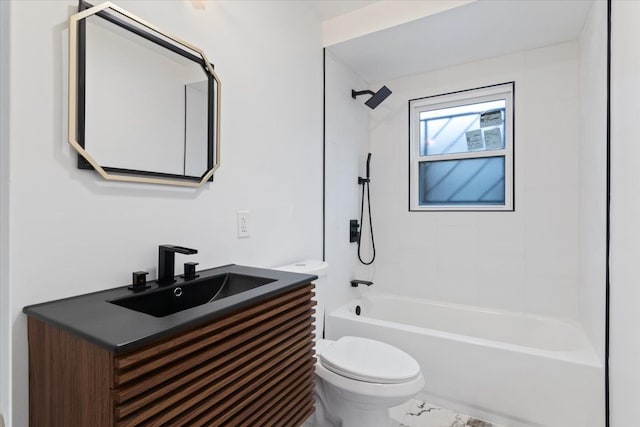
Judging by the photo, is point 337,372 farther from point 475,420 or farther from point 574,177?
point 574,177

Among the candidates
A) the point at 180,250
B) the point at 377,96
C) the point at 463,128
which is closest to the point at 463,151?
the point at 463,128

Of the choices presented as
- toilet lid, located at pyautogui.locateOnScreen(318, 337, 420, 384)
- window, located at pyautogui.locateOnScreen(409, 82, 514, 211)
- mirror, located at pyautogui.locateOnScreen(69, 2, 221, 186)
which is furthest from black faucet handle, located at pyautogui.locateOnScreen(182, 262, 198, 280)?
window, located at pyautogui.locateOnScreen(409, 82, 514, 211)

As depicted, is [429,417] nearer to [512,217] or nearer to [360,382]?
[360,382]

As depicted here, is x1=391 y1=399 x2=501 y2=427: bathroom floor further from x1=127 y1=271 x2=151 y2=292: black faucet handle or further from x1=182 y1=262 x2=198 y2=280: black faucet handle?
x1=127 y1=271 x2=151 y2=292: black faucet handle

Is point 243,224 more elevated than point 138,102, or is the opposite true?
point 138,102

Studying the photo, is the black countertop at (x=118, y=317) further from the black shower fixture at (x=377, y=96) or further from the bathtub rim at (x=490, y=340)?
the black shower fixture at (x=377, y=96)

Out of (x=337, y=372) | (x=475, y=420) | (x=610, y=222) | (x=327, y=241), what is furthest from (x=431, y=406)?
(x=610, y=222)

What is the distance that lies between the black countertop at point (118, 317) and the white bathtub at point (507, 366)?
50.4 inches

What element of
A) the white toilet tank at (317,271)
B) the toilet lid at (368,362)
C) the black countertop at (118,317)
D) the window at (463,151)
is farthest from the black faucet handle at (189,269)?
the window at (463,151)

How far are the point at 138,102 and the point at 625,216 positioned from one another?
1932 mm

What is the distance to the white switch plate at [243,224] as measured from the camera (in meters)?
1.65

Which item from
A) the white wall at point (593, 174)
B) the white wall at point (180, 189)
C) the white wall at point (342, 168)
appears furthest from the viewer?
the white wall at point (342, 168)

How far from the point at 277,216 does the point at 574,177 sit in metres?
2.04

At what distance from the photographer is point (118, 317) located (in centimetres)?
86
